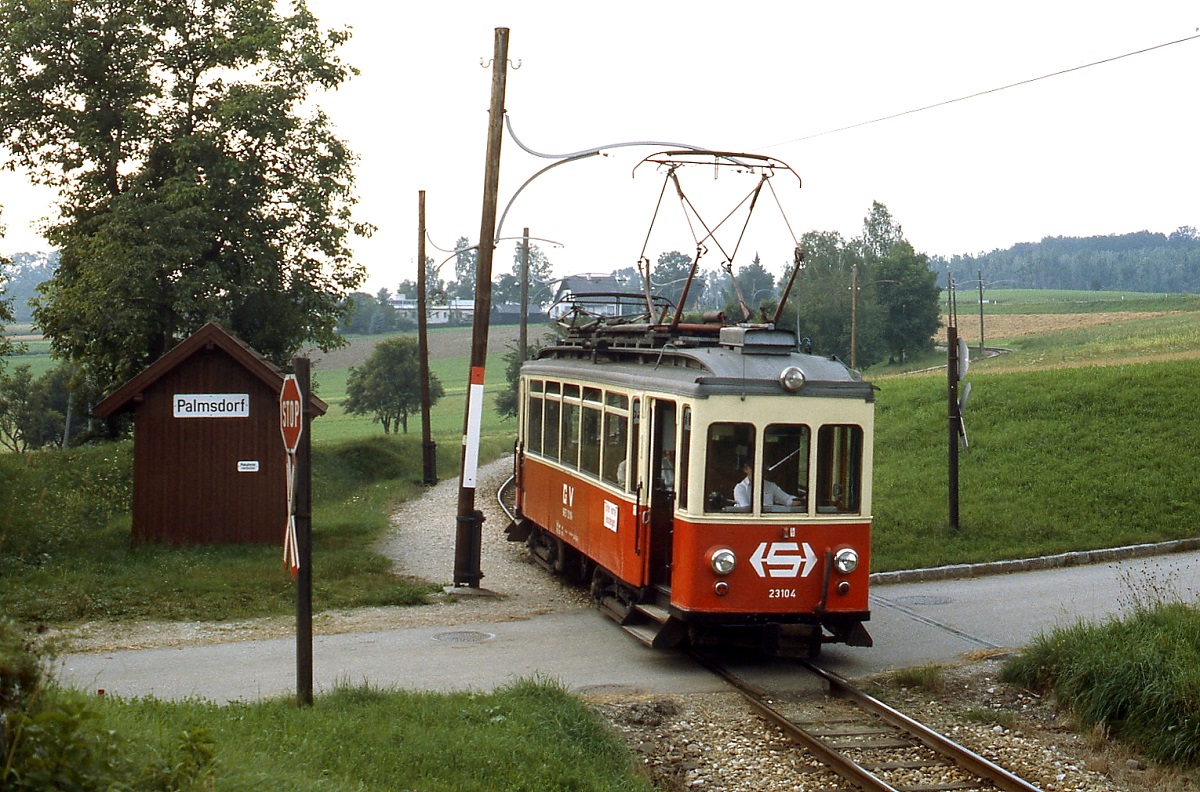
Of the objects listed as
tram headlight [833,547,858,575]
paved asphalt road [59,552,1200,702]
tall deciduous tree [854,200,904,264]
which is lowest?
paved asphalt road [59,552,1200,702]

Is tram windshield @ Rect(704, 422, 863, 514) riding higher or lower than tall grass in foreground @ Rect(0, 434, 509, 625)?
higher

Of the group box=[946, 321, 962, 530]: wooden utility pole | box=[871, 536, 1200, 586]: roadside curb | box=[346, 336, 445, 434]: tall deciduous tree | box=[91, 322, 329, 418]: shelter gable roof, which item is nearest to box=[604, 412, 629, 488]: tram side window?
box=[871, 536, 1200, 586]: roadside curb

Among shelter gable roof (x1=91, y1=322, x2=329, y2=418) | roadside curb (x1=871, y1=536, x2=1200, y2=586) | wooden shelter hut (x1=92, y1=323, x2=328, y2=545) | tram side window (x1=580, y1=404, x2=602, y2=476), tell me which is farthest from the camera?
wooden shelter hut (x1=92, y1=323, x2=328, y2=545)

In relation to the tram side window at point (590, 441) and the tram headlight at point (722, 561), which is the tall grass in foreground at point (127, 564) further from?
the tram headlight at point (722, 561)

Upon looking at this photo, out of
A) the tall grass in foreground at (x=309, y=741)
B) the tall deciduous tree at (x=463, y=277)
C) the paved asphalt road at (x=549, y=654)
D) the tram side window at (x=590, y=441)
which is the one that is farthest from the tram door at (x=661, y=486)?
the tall deciduous tree at (x=463, y=277)

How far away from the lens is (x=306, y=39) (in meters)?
30.3

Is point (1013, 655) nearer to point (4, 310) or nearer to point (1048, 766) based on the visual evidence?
point (1048, 766)

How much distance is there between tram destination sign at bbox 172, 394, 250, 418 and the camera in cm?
1855

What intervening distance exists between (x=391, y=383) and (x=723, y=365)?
47.1 meters

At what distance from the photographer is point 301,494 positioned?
8.61 m

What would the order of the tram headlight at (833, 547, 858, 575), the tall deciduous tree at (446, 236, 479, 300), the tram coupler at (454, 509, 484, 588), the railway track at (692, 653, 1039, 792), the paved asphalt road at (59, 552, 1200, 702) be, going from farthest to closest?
1. the tall deciduous tree at (446, 236, 479, 300)
2. the tram coupler at (454, 509, 484, 588)
3. the tram headlight at (833, 547, 858, 575)
4. the paved asphalt road at (59, 552, 1200, 702)
5. the railway track at (692, 653, 1039, 792)

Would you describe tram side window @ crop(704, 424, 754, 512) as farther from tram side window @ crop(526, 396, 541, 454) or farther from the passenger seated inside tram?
tram side window @ crop(526, 396, 541, 454)

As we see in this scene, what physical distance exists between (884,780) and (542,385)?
9428mm

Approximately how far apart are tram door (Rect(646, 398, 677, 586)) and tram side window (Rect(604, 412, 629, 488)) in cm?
61
